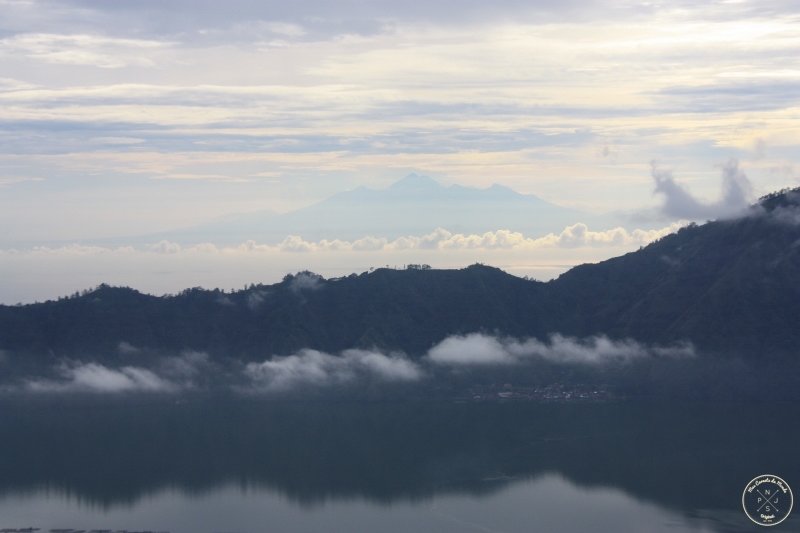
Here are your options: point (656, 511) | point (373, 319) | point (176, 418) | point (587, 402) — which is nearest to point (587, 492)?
point (656, 511)

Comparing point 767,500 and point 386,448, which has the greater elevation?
point 386,448

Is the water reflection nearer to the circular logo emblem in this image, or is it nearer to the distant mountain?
the circular logo emblem

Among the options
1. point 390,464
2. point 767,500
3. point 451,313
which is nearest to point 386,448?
point 390,464

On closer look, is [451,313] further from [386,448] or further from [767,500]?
[767,500]

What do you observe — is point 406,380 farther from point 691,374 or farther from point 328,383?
point 691,374

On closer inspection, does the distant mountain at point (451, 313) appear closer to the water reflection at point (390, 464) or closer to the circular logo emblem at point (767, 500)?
the water reflection at point (390, 464)

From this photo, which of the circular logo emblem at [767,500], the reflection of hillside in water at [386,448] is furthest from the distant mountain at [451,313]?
the circular logo emblem at [767,500]
